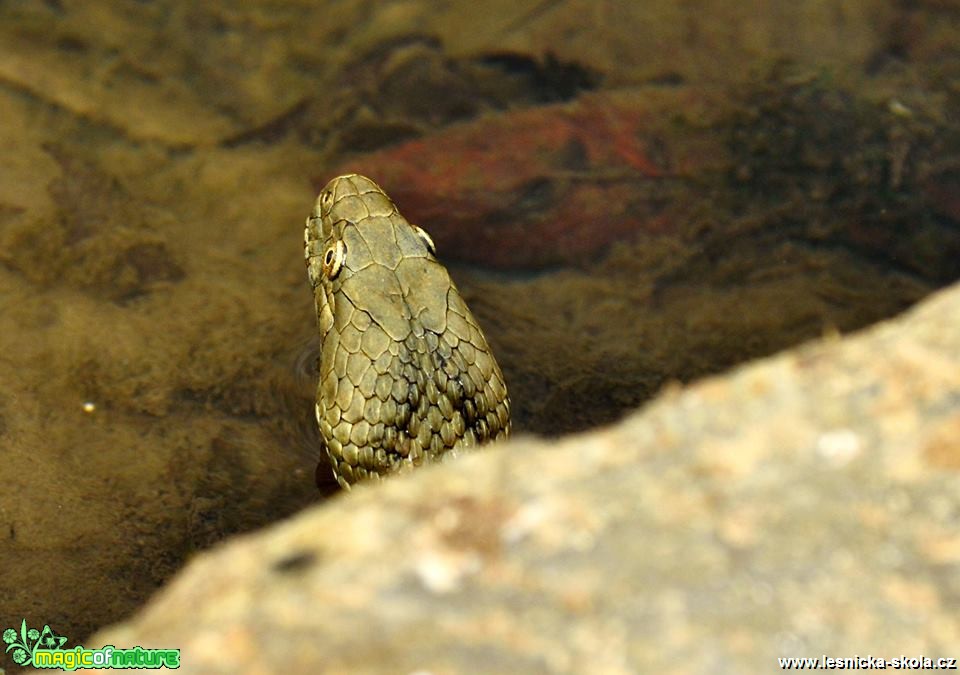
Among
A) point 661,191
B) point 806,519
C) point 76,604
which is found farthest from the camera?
point 661,191

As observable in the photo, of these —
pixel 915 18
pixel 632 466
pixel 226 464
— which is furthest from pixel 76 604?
pixel 915 18

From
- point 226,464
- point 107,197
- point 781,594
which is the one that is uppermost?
point 781,594

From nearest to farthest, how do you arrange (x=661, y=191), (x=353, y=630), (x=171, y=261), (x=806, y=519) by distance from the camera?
(x=353, y=630) → (x=806, y=519) → (x=171, y=261) → (x=661, y=191)

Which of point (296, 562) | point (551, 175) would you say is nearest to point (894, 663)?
point (296, 562)

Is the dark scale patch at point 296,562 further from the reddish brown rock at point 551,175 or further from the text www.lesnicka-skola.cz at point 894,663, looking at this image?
the reddish brown rock at point 551,175

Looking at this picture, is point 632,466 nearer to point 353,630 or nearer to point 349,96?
point 353,630

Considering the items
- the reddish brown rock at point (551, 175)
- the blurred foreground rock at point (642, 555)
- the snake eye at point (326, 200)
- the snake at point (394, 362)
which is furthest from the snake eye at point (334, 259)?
the blurred foreground rock at point (642, 555)

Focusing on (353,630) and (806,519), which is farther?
(806,519)

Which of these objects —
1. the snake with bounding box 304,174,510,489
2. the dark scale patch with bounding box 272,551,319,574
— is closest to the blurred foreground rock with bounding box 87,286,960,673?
the dark scale patch with bounding box 272,551,319,574
